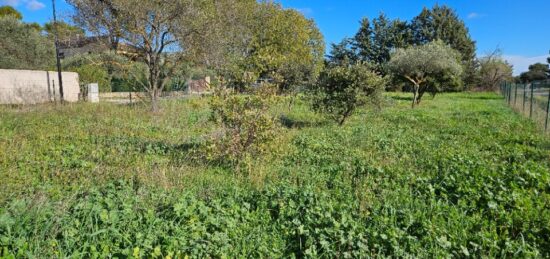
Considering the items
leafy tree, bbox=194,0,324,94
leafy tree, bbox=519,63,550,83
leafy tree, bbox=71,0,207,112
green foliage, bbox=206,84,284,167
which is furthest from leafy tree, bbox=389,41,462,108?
leafy tree, bbox=519,63,550,83

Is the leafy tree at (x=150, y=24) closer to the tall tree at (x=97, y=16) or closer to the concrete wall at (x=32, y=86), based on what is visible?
the tall tree at (x=97, y=16)

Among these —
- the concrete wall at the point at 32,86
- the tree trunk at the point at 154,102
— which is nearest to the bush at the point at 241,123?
the tree trunk at the point at 154,102

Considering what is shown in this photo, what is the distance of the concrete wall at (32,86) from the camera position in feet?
52.6

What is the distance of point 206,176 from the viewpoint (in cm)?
476

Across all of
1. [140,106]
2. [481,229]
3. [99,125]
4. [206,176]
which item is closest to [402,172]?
[481,229]

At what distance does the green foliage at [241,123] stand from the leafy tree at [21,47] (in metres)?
25.6

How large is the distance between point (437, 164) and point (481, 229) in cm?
236

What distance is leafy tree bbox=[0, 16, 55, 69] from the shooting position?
23469 mm

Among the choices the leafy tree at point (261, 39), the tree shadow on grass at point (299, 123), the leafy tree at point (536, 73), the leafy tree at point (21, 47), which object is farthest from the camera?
the leafy tree at point (536, 73)

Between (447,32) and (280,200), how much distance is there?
1905 inches

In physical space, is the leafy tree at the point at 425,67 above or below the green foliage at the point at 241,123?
above

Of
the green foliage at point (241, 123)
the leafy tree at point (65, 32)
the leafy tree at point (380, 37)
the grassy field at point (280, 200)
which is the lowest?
the grassy field at point (280, 200)

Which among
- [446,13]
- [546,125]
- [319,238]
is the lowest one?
[319,238]

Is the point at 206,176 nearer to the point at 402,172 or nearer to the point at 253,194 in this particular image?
the point at 253,194
